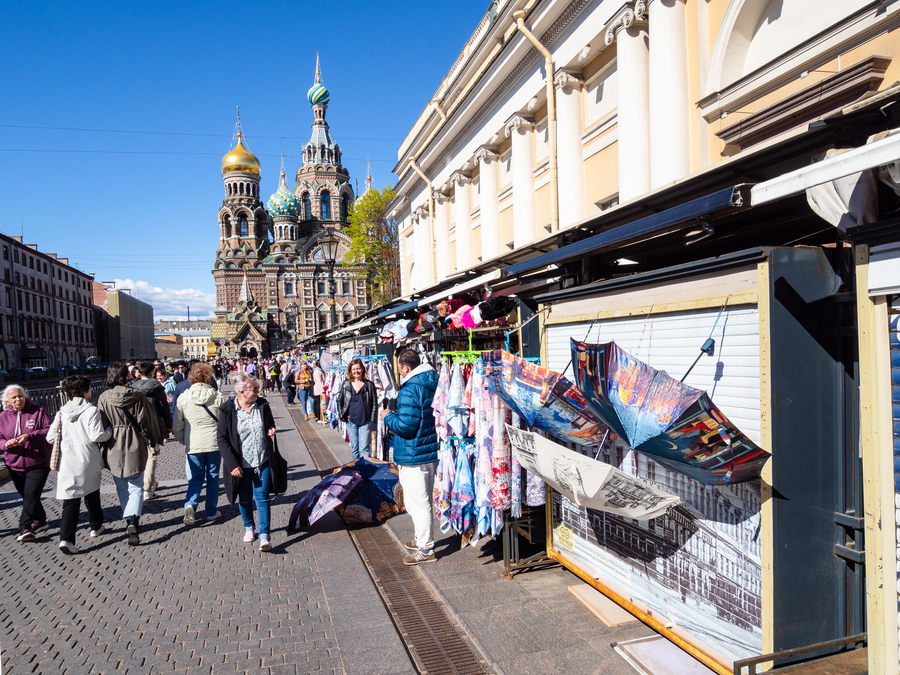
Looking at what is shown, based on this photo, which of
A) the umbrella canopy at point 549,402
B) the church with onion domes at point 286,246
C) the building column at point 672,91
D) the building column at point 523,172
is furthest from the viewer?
the church with onion domes at point 286,246

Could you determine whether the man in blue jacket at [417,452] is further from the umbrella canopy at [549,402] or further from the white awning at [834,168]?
the white awning at [834,168]

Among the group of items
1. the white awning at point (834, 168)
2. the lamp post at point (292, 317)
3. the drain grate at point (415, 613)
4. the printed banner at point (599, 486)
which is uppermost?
the lamp post at point (292, 317)

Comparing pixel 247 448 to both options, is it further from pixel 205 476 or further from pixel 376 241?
pixel 376 241

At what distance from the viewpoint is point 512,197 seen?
14500 millimetres

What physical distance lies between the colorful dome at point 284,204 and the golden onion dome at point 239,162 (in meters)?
5.15

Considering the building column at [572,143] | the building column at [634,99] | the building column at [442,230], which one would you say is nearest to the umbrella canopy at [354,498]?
the building column at [634,99]

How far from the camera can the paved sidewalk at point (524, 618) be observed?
3.88 metres

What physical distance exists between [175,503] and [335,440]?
5703 millimetres

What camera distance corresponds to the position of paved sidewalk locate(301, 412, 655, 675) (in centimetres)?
388

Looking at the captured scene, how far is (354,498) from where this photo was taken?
7133mm

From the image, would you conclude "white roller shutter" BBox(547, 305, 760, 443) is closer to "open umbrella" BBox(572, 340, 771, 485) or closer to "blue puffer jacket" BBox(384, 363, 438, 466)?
"open umbrella" BBox(572, 340, 771, 485)

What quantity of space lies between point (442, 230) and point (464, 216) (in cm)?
254

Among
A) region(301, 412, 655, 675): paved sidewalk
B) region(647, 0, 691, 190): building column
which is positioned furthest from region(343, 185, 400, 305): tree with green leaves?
region(301, 412, 655, 675): paved sidewalk

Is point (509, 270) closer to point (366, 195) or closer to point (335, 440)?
point (335, 440)
